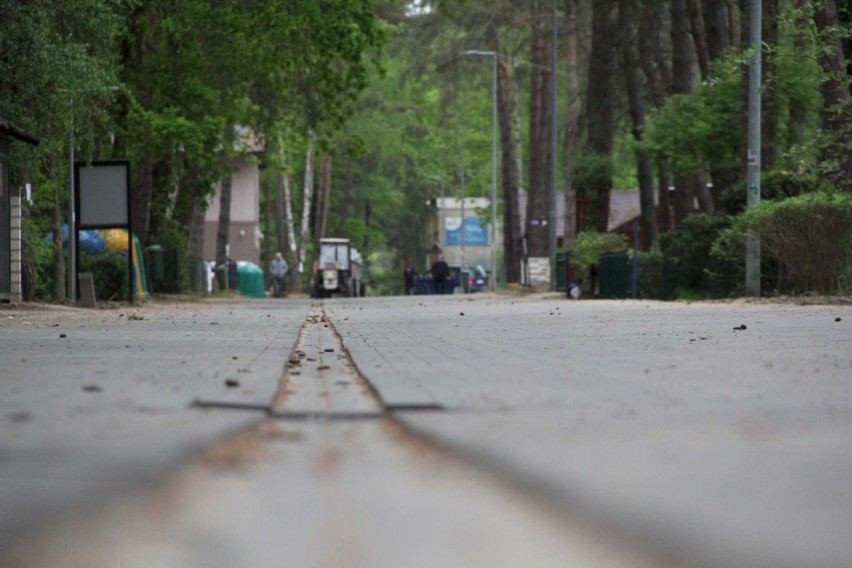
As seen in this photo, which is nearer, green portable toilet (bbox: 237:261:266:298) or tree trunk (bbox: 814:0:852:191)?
tree trunk (bbox: 814:0:852:191)

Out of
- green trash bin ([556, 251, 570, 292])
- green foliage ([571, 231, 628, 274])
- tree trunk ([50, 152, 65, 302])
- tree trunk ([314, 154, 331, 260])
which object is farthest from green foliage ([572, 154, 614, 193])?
tree trunk ([314, 154, 331, 260])

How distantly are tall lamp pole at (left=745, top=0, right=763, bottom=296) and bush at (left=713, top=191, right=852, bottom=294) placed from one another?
0.81 feet

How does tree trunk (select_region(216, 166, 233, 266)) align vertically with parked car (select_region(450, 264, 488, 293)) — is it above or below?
above

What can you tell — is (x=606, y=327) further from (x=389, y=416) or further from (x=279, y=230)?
(x=279, y=230)

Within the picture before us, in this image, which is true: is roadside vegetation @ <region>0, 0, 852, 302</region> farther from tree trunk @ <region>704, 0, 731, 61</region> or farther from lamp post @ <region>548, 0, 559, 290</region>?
lamp post @ <region>548, 0, 559, 290</region>

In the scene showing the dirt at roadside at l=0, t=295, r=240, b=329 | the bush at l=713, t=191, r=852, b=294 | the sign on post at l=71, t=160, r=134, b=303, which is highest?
the sign on post at l=71, t=160, r=134, b=303

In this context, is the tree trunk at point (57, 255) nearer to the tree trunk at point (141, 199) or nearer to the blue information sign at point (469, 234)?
the tree trunk at point (141, 199)

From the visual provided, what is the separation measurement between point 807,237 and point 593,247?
13.1 metres

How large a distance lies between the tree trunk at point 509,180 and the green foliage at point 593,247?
20.7m

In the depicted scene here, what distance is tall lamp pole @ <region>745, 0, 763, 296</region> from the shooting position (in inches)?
1004

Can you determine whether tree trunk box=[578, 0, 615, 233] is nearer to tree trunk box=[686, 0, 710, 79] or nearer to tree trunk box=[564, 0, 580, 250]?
tree trunk box=[686, 0, 710, 79]

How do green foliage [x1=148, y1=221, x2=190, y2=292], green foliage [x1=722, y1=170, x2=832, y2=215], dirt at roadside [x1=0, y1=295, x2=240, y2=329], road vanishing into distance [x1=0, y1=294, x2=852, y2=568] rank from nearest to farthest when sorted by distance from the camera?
road vanishing into distance [x1=0, y1=294, x2=852, y2=568] < dirt at roadside [x1=0, y1=295, x2=240, y2=329] < green foliage [x1=722, y1=170, x2=832, y2=215] < green foliage [x1=148, y1=221, x2=190, y2=292]

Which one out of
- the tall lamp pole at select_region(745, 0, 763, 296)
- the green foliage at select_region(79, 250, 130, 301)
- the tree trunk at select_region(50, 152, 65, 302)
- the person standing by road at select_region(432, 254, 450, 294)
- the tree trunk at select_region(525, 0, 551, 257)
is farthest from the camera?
the person standing by road at select_region(432, 254, 450, 294)

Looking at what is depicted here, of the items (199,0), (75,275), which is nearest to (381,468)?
(75,275)
